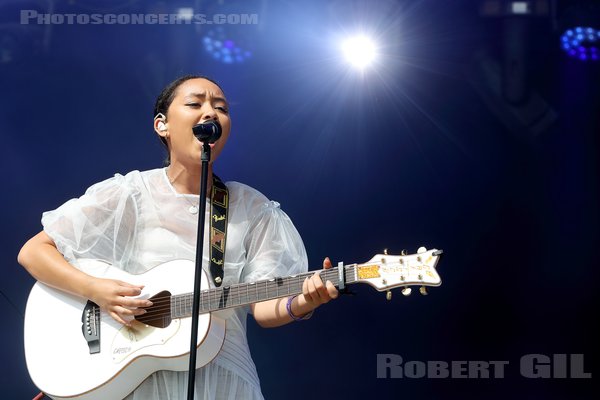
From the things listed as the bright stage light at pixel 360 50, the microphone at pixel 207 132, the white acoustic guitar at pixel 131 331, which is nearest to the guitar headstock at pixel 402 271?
the white acoustic guitar at pixel 131 331

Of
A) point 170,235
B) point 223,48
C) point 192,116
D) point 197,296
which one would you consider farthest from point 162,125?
point 223,48

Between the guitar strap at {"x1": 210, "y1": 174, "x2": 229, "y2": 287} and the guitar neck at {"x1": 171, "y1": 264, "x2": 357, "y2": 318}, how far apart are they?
75 mm

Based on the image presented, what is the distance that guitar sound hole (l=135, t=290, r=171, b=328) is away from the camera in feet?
10.5

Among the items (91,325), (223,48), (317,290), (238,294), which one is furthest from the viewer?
(223,48)

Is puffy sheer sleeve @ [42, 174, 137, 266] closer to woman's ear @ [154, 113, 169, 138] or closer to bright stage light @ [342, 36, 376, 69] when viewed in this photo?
woman's ear @ [154, 113, 169, 138]

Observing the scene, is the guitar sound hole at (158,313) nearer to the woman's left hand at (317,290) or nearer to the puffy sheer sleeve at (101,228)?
the puffy sheer sleeve at (101,228)

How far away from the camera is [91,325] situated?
3.30 m

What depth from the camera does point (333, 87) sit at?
4438mm

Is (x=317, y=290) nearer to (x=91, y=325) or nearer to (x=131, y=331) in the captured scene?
(x=131, y=331)

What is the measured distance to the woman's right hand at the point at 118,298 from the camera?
3193mm

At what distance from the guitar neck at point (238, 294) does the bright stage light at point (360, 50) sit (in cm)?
159

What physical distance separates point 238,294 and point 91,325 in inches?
20.5

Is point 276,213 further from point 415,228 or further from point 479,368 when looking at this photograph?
point 479,368

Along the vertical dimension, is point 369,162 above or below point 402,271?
above
